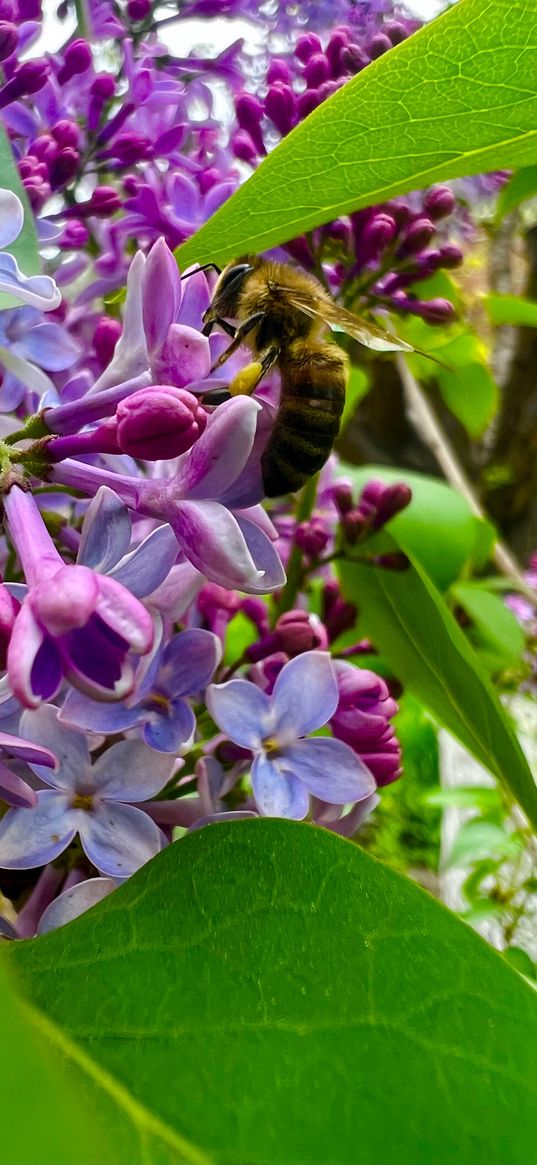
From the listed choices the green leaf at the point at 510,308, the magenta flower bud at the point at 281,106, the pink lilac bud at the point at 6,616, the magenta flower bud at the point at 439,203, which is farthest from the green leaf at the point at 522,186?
the pink lilac bud at the point at 6,616

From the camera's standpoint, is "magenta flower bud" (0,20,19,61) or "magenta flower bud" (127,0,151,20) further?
"magenta flower bud" (127,0,151,20)

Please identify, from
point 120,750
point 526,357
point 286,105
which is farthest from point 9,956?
point 526,357

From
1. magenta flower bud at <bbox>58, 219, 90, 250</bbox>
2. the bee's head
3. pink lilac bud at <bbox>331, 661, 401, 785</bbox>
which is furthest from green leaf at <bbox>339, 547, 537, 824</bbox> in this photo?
magenta flower bud at <bbox>58, 219, 90, 250</bbox>

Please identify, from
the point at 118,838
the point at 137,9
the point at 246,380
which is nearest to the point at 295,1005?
the point at 118,838

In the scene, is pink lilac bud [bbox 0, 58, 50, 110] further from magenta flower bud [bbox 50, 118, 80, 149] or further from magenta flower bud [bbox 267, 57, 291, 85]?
magenta flower bud [bbox 267, 57, 291, 85]

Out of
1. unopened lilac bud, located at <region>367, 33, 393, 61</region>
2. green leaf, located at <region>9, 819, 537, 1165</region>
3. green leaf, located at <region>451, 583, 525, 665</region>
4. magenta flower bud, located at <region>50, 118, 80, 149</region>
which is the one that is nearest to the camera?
green leaf, located at <region>9, 819, 537, 1165</region>

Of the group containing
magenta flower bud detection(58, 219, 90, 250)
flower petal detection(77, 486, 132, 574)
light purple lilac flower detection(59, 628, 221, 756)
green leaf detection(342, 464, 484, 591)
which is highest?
flower petal detection(77, 486, 132, 574)

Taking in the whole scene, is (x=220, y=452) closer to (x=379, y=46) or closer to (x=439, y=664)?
(x=439, y=664)

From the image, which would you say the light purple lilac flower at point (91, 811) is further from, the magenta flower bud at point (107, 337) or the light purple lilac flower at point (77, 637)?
the magenta flower bud at point (107, 337)
